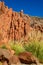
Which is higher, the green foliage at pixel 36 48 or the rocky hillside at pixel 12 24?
the rocky hillside at pixel 12 24

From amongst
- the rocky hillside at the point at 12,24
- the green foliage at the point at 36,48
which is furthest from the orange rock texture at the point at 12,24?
the green foliage at the point at 36,48

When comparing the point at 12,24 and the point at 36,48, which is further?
the point at 12,24

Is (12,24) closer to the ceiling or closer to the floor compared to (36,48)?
closer to the ceiling

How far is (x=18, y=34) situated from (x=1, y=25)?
18.4 meters

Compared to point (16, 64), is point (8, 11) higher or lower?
higher

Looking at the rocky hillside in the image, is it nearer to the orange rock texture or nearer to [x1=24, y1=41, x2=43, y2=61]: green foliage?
the orange rock texture

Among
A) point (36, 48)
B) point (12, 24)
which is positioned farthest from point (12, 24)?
point (36, 48)

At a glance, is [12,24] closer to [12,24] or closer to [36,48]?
[12,24]

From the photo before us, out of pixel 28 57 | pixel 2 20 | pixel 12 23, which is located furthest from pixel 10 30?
Answer: pixel 28 57

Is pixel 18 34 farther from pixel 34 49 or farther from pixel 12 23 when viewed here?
pixel 34 49

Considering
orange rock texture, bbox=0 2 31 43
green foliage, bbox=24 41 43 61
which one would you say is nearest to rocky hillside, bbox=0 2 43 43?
orange rock texture, bbox=0 2 31 43

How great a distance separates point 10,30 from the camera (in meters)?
80.9

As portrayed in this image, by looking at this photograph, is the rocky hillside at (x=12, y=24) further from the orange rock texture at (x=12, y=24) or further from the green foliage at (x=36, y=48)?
the green foliage at (x=36, y=48)

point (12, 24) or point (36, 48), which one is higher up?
point (12, 24)
